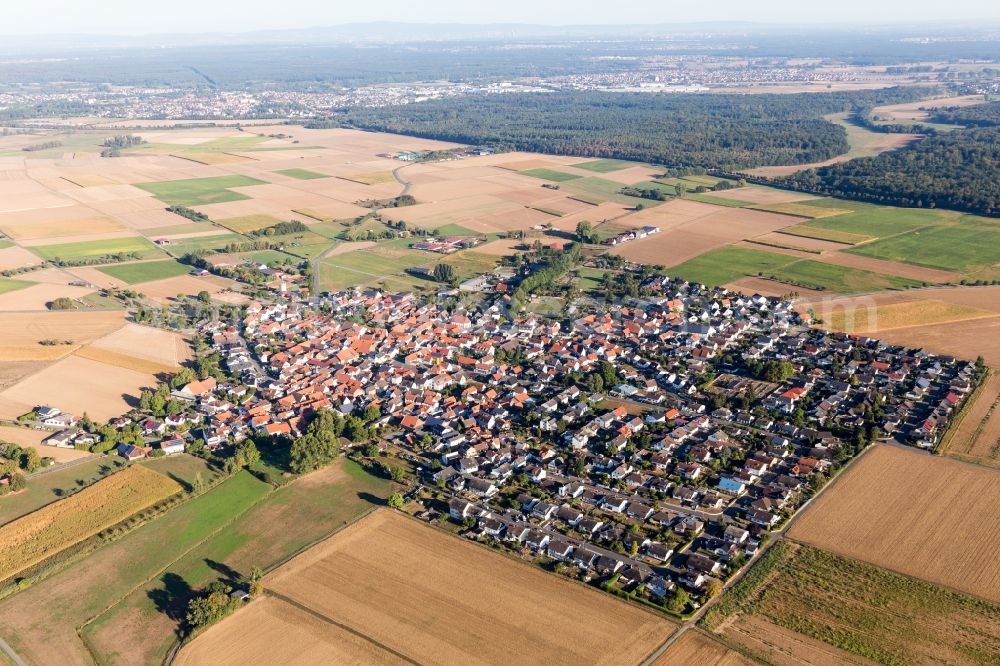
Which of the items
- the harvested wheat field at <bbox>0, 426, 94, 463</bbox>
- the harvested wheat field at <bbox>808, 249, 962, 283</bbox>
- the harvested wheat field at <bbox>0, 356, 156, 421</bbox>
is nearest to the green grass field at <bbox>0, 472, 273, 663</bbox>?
the harvested wheat field at <bbox>0, 426, 94, 463</bbox>

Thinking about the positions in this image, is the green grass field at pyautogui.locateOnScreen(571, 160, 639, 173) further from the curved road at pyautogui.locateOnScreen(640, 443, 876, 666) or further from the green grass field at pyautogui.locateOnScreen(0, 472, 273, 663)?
the green grass field at pyautogui.locateOnScreen(0, 472, 273, 663)

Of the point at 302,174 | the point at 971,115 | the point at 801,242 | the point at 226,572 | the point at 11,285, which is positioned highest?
the point at 971,115

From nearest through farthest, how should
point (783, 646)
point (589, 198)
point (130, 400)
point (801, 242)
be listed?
point (783, 646)
point (130, 400)
point (801, 242)
point (589, 198)

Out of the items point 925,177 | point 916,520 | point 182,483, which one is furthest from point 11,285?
point 925,177

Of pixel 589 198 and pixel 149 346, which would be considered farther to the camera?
pixel 589 198

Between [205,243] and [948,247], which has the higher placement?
[205,243]

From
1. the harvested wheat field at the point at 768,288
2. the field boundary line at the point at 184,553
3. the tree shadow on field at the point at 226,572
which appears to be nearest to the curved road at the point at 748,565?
the tree shadow on field at the point at 226,572

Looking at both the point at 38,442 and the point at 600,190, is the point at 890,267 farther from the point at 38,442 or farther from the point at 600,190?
the point at 38,442
